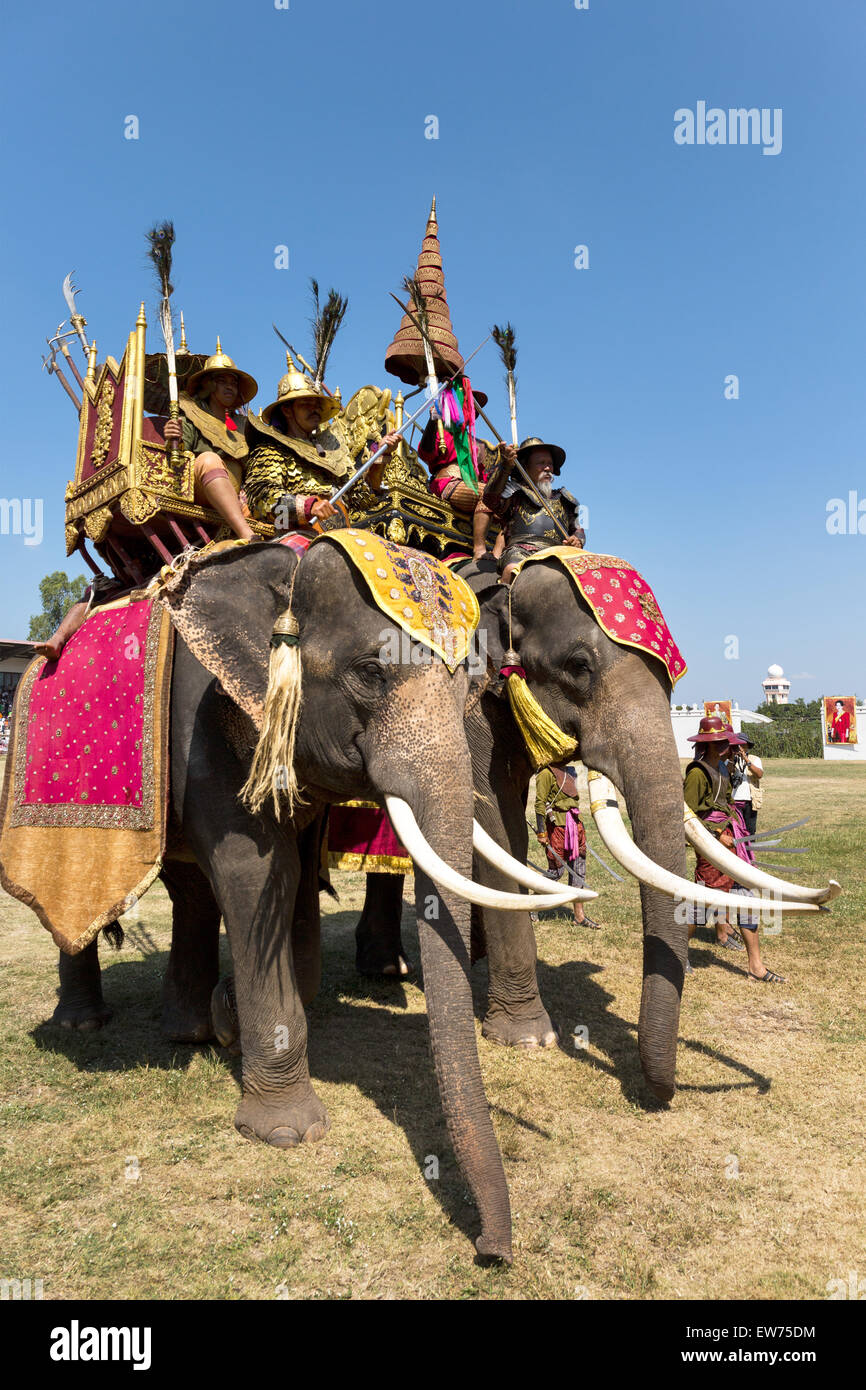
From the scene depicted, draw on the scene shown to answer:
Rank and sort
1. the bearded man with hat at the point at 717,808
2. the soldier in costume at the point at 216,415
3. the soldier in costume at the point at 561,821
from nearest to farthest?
the soldier in costume at the point at 216,415
the bearded man with hat at the point at 717,808
the soldier in costume at the point at 561,821

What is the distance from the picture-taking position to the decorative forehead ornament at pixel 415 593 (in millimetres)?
4098

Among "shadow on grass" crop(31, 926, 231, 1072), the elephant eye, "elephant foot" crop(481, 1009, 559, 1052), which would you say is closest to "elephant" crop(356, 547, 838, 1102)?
"elephant foot" crop(481, 1009, 559, 1052)

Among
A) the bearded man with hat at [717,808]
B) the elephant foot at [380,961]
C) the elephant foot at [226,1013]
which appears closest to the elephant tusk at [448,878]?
the elephant foot at [226,1013]

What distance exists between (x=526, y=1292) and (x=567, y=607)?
12.4ft

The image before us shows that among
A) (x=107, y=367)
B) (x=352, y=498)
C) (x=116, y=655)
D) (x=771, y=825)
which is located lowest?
(x=771, y=825)

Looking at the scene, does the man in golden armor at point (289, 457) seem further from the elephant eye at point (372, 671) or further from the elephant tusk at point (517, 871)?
the elephant tusk at point (517, 871)

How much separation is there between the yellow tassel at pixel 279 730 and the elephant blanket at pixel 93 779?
1.02 m

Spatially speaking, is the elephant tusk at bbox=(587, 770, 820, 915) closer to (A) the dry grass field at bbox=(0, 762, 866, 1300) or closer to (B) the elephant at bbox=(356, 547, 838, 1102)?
(B) the elephant at bbox=(356, 547, 838, 1102)

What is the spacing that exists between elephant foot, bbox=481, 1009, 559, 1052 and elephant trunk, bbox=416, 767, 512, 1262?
258 centimetres

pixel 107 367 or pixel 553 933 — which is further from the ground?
pixel 107 367

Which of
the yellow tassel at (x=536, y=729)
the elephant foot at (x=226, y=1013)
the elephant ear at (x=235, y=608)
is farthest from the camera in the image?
the yellow tassel at (x=536, y=729)
